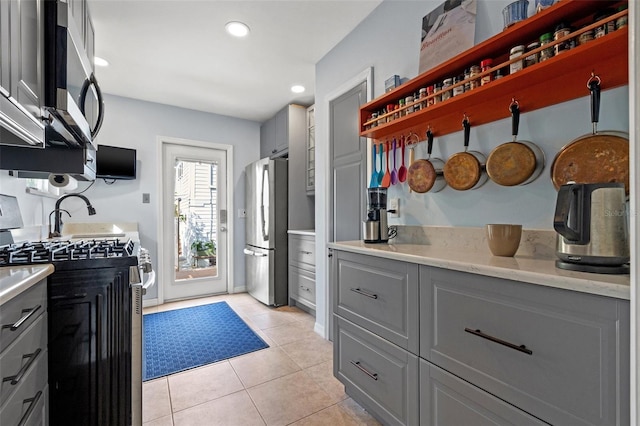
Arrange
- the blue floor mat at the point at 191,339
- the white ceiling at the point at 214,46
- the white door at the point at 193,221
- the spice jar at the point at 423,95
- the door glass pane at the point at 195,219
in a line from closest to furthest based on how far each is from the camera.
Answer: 1. the spice jar at the point at 423,95
2. the white ceiling at the point at 214,46
3. the blue floor mat at the point at 191,339
4. the white door at the point at 193,221
5. the door glass pane at the point at 195,219

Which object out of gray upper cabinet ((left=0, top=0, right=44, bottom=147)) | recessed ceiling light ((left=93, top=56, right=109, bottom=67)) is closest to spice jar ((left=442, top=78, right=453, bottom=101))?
gray upper cabinet ((left=0, top=0, right=44, bottom=147))

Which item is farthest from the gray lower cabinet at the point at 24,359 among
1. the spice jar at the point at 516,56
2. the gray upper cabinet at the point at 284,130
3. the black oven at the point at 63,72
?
the gray upper cabinet at the point at 284,130

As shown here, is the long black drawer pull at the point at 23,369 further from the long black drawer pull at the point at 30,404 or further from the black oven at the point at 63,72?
the black oven at the point at 63,72

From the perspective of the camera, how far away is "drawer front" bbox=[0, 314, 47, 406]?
81cm

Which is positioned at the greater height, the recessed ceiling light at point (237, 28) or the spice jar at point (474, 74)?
the recessed ceiling light at point (237, 28)

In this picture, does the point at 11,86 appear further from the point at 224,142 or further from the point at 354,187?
the point at 224,142

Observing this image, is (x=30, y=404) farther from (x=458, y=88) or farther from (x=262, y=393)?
(x=458, y=88)

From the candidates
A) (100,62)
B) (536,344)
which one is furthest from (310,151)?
(536,344)

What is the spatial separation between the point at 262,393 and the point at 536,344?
5.11 feet

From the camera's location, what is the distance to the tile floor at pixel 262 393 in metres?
1.56

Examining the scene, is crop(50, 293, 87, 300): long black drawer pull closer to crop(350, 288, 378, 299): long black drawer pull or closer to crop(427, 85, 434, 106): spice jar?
crop(350, 288, 378, 299): long black drawer pull

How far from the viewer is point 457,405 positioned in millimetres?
1040

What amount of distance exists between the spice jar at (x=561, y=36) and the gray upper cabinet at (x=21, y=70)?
1.70 metres

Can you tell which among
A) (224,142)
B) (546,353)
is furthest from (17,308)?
(224,142)
